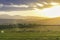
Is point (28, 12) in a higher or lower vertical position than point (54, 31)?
higher

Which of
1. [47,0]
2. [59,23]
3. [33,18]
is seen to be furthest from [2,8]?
[59,23]

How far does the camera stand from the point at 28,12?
4.16ft

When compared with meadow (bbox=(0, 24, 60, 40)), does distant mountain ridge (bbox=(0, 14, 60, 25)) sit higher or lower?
higher

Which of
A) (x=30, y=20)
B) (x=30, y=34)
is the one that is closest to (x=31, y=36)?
(x=30, y=34)

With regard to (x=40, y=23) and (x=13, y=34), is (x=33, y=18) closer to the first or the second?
(x=40, y=23)

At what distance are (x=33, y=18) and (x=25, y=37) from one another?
0.57 ft

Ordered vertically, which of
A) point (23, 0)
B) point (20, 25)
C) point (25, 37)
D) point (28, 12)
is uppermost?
point (23, 0)

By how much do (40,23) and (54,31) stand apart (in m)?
0.13

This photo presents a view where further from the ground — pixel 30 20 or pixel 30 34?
pixel 30 20

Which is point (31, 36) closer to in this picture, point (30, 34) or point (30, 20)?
point (30, 34)

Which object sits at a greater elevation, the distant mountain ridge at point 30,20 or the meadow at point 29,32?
the distant mountain ridge at point 30,20

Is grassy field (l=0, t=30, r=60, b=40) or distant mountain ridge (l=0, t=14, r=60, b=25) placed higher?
distant mountain ridge (l=0, t=14, r=60, b=25)

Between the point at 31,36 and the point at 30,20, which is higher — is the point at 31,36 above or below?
below

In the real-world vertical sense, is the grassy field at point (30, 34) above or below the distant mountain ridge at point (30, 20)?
below
